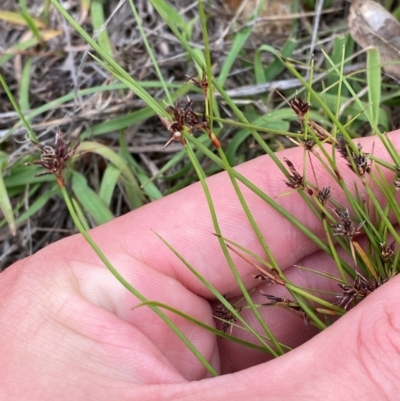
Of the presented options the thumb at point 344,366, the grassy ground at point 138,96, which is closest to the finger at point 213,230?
Result: the grassy ground at point 138,96

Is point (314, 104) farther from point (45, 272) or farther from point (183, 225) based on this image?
point (45, 272)

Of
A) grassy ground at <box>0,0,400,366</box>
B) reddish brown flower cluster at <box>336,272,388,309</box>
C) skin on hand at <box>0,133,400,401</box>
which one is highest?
grassy ground at <box>0,0,400,366</box>

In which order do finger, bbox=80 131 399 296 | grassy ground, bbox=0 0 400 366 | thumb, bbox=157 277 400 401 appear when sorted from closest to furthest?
thumb, bbox=157 277 400 401 → finger, bbox=80 131 399 296 → grassy ground, bbox=0 0 400 366

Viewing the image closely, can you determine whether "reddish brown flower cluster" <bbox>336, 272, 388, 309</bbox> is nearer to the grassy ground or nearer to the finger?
the finger

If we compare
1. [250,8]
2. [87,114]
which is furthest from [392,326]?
[250,8]

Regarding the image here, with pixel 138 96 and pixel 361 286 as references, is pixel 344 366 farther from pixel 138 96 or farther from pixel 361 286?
pixel 138 96

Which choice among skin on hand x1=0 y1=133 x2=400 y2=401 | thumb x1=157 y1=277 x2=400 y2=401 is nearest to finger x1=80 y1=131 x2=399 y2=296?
skin on hand x1=0 y1=133 x2=400 y2=401
